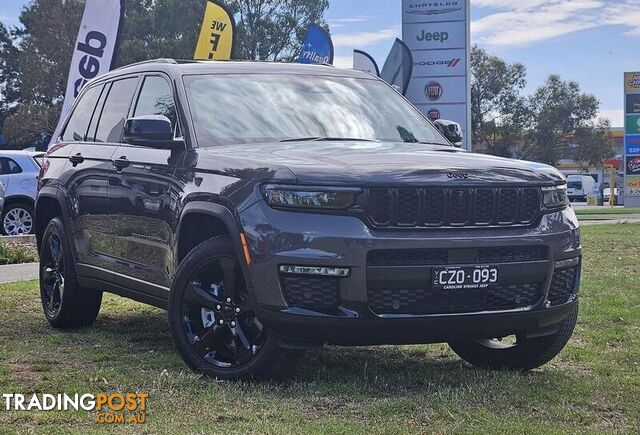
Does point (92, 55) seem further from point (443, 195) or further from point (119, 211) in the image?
point (443, 195)

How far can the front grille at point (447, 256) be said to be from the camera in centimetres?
475

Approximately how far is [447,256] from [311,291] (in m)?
0.69

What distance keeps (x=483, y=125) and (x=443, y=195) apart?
6840 cm

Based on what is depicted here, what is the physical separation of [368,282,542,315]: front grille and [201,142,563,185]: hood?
1.78 ft

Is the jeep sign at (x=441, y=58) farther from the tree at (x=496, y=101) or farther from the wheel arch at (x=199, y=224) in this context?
the tree at (x=496, y=101)

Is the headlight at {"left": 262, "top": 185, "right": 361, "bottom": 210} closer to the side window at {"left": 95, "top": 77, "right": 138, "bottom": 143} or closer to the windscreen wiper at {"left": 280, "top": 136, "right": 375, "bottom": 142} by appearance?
the windscreen wiper at {"left": 280, "top": 136, "right": 375, "bottom": 142}

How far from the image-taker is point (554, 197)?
5379mm

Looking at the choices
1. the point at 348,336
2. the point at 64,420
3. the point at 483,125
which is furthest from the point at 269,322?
the point at 483,125

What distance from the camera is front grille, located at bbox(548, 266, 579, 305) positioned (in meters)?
5.27

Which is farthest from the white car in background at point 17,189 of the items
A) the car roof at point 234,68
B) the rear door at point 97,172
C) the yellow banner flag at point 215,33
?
the car roof at point 234,68

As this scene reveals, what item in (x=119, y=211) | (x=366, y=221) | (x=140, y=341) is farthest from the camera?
(x=140, y=341)

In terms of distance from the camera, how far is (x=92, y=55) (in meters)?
17.9

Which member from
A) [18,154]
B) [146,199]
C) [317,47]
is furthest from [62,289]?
[317,47]

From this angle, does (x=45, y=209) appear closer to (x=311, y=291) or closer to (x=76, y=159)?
(x=76, y=159)
